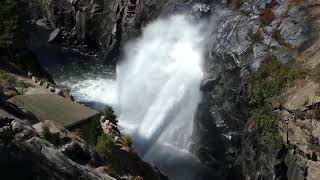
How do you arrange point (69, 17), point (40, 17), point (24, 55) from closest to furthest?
point (24, 55), point (69, 17), point (40, 17)

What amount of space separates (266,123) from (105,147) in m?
13.4

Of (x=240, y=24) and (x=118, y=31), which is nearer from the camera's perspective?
(x=240, y=24)

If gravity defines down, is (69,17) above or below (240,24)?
above

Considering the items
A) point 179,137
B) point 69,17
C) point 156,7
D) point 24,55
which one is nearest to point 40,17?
point 69,17

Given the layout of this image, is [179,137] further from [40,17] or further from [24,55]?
[40,17]

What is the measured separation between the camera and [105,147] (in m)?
26.0

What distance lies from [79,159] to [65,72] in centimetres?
4482

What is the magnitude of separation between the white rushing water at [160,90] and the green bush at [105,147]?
1264cm

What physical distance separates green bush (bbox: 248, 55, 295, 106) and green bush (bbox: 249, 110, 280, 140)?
0.95 m

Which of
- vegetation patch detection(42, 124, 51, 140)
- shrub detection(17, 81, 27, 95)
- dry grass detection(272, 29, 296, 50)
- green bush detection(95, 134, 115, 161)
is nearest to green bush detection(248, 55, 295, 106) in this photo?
dry grass detection(272, 29, 296, 50)

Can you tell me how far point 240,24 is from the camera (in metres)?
43.5

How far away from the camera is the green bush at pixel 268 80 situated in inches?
1433

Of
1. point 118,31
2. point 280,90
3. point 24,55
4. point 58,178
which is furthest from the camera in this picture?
point 118,31

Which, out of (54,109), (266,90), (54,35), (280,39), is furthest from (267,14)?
(54,35)
